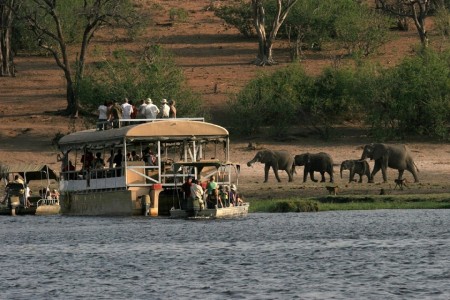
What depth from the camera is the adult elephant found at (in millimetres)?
57656

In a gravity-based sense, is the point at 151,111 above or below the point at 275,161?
above

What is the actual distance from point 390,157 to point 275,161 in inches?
184

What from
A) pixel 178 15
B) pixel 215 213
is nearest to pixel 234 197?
pixel 215 213

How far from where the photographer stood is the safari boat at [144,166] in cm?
4825

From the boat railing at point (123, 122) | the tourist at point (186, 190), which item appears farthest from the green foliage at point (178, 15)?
the tourist at point (186, 190)

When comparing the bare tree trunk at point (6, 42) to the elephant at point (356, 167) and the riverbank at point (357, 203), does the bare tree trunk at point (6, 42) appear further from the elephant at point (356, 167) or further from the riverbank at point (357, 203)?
the riverbank at point (357, 203)

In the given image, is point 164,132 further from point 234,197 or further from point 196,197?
point 234,197

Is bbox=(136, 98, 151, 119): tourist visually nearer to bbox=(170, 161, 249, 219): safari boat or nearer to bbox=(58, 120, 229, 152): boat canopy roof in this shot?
bbox=(58, 120, 229, 152): boat canopy roof

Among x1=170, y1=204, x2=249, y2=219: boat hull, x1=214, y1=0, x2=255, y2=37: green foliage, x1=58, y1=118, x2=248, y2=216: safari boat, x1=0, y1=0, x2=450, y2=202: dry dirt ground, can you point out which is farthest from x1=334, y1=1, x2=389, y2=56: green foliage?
x1=170, y1=204, x2=249, y2=219: boat hull

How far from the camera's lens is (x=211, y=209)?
154 feet

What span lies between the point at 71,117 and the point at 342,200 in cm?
2584

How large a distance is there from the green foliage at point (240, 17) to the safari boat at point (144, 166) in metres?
45.5

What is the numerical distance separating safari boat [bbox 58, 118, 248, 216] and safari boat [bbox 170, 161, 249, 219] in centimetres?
6

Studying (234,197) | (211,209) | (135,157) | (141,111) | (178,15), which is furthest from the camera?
(178,15)
